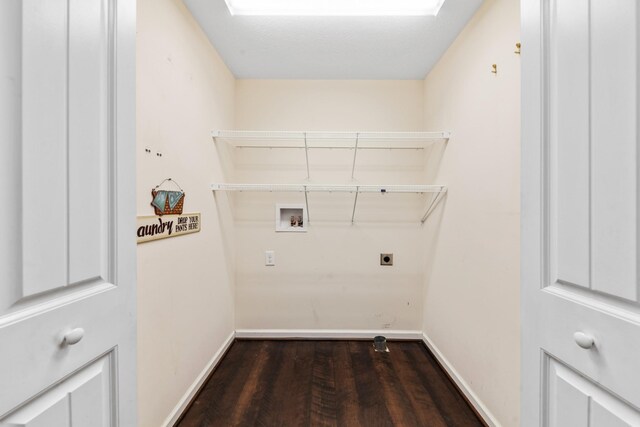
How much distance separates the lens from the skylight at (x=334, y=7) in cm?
157

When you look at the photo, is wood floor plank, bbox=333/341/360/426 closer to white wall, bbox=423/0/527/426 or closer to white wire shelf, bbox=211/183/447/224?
white wall, bbox=423/0/527/426

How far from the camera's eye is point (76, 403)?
0.62 metres

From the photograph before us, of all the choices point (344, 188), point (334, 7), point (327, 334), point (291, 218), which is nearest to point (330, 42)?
point (334, 7)

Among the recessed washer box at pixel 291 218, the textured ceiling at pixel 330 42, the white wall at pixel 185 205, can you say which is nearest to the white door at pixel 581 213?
the textured ceiling at pixel 330 42

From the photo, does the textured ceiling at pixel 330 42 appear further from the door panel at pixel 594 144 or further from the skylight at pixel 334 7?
the door panel at pixel 594 144

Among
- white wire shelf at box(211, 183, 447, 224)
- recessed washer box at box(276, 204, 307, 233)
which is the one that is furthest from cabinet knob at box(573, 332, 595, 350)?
recessed washer box at box(276, 204, 307, 233)

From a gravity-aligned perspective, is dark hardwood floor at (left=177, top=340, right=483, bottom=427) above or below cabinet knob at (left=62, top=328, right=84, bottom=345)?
below

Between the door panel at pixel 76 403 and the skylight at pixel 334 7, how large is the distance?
1854 millimetres

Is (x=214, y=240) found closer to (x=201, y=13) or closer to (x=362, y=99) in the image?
(x=201, y=13)

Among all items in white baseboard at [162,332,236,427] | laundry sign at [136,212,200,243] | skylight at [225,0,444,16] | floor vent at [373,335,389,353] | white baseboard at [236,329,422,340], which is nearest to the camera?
laundry sign at [136,212,200,243]

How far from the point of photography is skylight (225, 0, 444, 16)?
5.16 feet

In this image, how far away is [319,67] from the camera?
2191 mm

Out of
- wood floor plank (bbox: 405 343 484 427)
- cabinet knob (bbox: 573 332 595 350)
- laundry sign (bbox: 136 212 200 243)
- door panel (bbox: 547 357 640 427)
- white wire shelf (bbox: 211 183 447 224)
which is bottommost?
wood floor plank (bbox: 405 343 484 427)

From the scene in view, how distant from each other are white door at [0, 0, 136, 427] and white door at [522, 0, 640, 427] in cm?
115
